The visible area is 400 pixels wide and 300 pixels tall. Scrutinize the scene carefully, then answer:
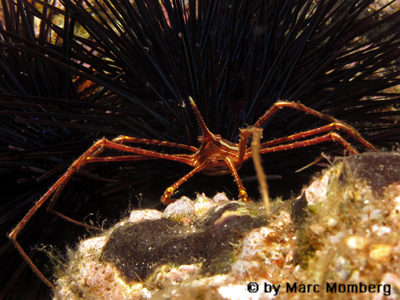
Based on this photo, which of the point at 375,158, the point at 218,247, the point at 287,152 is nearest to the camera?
the point at 375,158

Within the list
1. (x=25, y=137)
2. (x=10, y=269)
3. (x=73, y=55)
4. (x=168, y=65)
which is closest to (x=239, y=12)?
(x=168, y=65)

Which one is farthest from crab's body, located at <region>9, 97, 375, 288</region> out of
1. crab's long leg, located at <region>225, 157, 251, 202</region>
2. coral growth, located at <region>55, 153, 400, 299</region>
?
coral growth, located at <region>55, 153, 400, 299</region>

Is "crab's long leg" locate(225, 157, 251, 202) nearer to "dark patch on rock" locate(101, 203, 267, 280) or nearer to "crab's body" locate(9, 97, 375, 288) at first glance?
"crab's body" locate(9, 97, 375, 288)

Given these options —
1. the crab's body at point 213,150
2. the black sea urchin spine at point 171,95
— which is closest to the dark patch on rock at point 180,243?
the crab's body at point 213,150

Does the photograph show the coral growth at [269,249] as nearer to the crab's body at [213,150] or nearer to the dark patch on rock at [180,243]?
the dark patch on rock at [180,243]

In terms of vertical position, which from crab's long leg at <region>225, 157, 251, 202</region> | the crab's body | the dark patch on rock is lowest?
the dark patch on rock

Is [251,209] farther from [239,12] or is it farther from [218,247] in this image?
[239,12]

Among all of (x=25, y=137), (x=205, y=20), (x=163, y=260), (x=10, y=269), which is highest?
(x=205, y=20)
